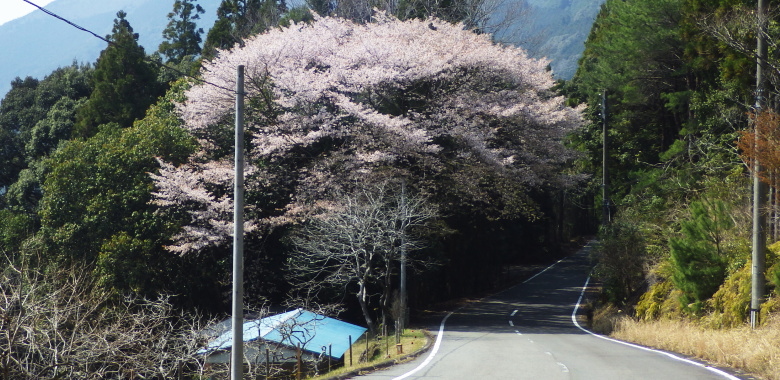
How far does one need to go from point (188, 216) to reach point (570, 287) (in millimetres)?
23077

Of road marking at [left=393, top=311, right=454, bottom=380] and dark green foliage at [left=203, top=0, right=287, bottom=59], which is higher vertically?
dark green foliage at [left=203, top=0, right=287, bottom=59]

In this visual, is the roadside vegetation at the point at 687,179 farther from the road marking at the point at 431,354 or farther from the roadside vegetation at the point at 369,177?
the road marking at the point at 431,354

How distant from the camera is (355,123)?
24578 mm

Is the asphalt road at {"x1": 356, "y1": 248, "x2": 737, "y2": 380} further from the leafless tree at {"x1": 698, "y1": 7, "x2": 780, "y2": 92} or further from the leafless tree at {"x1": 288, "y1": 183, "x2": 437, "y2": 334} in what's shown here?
the leafless tree at {"x1": 698, "y1": 7, "x2": 780, "y2": 92}

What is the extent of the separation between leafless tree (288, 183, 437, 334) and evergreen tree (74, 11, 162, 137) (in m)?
21.0

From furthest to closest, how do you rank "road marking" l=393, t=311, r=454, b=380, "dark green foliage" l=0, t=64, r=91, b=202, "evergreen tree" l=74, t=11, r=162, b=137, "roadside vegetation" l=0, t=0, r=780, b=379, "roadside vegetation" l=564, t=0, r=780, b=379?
"dark green foliage" l=0, t=64, r=91, b=202, "evergreen tree" l=74, t=11, r=162, b=137, "roadside vegetation" l=0, t=0, r=780, b=379, "roadside vegetation" l=564, t=0, r=780, b=379, "road marking" l=393, t=311, r=454, b=380

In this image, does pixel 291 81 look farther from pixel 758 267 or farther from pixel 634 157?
pixel 634 157

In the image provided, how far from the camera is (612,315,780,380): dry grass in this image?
11312mm

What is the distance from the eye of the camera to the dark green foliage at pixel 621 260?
26047mm

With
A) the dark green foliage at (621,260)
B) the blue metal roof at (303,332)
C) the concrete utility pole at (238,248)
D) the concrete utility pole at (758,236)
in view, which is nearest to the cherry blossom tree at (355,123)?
the dark green foliage at (621,260)

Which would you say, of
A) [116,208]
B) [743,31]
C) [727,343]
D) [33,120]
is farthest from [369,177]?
[33,120]

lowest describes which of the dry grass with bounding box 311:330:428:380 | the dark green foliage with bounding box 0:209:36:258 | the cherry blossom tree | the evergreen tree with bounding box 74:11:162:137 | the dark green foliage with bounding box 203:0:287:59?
the dry grass with bounding box 311:330:428:380

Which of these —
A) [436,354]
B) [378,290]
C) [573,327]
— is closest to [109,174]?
[378,290]

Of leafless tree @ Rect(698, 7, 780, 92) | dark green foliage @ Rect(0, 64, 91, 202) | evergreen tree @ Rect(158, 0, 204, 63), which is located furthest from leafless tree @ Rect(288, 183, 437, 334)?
evergreen tree @ Rect(158, 0, 204, 63)
